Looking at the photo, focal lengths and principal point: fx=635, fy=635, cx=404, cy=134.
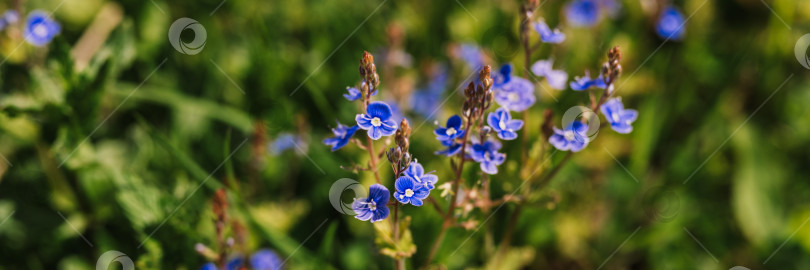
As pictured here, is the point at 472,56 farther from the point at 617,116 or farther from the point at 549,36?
the point at 617,116

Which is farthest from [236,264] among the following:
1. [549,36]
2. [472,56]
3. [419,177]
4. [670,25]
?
[670,25]

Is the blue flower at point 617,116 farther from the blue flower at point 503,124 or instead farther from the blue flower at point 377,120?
the blue flower at point 377,120

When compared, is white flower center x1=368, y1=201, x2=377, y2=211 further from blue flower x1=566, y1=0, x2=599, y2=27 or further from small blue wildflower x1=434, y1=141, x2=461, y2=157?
blue flower x1=566, y1=0, x2=599, y2=27

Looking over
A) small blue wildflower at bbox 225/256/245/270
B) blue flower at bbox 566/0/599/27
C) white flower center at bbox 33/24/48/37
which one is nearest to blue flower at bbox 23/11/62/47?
white flower center at bbox 33/24/48/37

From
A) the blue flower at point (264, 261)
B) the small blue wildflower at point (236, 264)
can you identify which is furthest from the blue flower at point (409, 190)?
the blue flower at point (264, 261)

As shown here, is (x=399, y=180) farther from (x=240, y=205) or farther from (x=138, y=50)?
(x=138, y=50)

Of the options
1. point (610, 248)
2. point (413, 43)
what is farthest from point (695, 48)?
point (413, 43)
